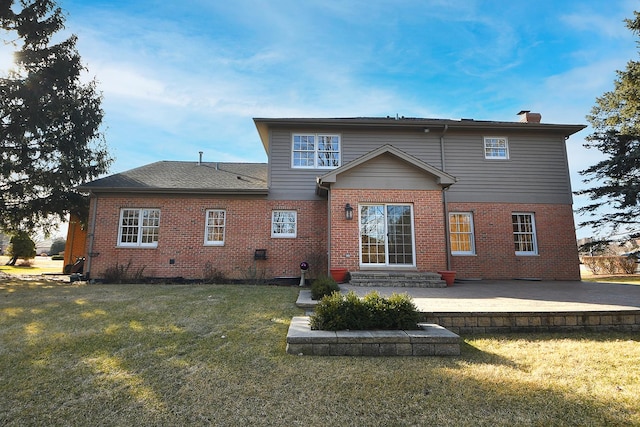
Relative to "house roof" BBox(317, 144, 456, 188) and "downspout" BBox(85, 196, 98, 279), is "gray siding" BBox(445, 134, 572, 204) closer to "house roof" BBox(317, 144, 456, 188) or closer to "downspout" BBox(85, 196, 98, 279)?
"house roof" BBox(317, 144, 456, 188)

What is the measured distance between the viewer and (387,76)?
12.2 m

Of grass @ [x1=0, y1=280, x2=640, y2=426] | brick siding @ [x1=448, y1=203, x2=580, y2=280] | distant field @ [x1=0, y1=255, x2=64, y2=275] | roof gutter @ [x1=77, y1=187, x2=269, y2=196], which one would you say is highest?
roof gutter @ [x1=77, y1=187, x2=269, y2=196]

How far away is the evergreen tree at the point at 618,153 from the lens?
15070 millimetres

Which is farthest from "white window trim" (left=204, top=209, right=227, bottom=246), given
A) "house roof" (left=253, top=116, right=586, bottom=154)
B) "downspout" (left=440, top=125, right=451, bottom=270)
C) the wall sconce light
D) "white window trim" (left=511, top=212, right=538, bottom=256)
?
"white window trim" (left=511, top=212, right=538, bottom=256)

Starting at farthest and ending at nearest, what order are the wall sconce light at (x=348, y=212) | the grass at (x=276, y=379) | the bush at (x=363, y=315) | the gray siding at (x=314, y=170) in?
the gray siding at (x=314, y=170) < the wall sconce light at (x=348, y=212) < the bush at (x=363, y=315) < the grass at (x=276, y=379)

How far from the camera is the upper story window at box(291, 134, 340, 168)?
483 inches

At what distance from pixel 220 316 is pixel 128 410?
129 inches

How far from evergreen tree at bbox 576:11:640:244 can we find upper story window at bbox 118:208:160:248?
849 inches

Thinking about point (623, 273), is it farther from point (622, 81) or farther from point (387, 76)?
point (387, 76)

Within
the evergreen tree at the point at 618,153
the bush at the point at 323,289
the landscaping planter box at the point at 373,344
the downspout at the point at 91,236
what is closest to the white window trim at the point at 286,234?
the bush at the point at 323,289

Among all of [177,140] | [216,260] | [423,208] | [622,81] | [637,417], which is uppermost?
[622,81]

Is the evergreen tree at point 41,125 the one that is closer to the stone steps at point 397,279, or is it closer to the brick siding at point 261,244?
the brick siding at point 261,244

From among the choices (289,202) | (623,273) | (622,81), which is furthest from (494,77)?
(623,273)

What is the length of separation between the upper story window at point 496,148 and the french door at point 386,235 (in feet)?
16.9
